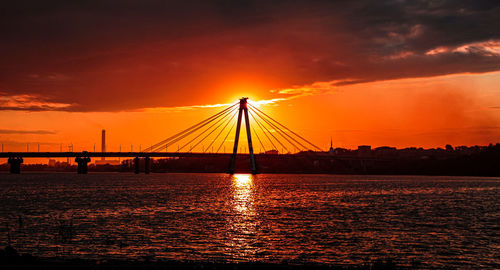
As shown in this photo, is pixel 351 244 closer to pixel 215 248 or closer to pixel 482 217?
pixel 215 248

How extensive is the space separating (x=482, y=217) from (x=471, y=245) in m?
21.4

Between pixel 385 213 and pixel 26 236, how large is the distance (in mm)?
36891

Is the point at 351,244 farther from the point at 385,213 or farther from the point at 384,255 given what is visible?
the point at 385,213

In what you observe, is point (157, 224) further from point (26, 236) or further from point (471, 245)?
point (471, 245)

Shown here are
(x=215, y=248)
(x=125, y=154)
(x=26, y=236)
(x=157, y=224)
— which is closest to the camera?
(x=215, y=248)

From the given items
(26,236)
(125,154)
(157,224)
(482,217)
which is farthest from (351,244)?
(125,154)

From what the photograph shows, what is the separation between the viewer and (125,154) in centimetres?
19938

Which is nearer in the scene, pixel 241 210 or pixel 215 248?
pixel 215 248

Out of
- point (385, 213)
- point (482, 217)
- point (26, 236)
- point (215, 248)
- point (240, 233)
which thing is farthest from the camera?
point (385, 213)

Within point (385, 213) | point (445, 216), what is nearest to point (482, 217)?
point (445, 216)

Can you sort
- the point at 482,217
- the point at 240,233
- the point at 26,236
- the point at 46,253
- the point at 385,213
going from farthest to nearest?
1. the point at 385,213
2. the point at 482,217
3. the point at 240,233
4. the point at 26,236
5. the point at 46,253

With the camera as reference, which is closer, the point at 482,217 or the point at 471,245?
the point at 471,245

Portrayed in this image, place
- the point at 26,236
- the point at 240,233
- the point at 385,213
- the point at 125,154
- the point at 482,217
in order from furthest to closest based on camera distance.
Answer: the point at 125,154, the point at 385,213, the point at 482,217, the point at 240,233, the point at 26,236

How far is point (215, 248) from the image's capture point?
102 feet
